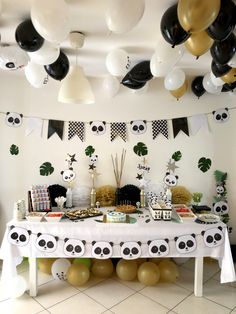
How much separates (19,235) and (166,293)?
4.76ft

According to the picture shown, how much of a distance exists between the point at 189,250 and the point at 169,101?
5.52 ft

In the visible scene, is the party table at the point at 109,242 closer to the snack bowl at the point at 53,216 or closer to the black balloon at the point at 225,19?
the snack bowl at the point at 53,216

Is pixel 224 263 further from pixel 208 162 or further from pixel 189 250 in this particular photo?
pixel 208 162

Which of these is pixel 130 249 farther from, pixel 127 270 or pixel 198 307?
pixel 198 307

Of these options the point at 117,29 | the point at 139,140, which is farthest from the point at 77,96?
the point at 139,140

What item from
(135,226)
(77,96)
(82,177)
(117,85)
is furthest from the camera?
(82,177)

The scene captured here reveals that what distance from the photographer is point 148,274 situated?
214 centimetres

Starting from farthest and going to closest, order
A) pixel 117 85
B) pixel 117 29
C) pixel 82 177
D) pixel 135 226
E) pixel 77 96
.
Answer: pixel 82 177
pixel 117 85
pixel 135 226
pixel 77 96
pixel 117 29

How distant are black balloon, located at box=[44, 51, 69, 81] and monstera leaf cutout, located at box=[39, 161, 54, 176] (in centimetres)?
110

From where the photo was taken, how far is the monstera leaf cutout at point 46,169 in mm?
2651

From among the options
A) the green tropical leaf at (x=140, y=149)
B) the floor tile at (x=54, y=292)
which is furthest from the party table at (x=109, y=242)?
the green tropical leaf at (x=140, y=149)

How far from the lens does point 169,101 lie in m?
2.74

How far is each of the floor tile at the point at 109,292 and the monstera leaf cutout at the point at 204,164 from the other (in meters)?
1.56

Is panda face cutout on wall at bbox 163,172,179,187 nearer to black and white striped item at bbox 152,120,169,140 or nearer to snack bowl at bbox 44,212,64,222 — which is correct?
black and white striped item at bbox 152,120,169,140
